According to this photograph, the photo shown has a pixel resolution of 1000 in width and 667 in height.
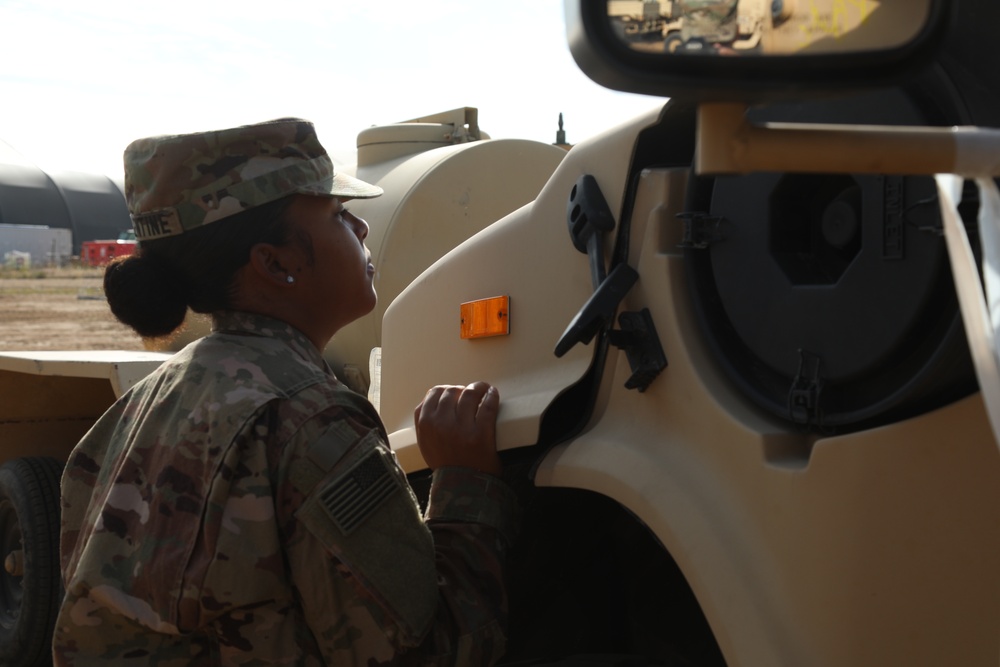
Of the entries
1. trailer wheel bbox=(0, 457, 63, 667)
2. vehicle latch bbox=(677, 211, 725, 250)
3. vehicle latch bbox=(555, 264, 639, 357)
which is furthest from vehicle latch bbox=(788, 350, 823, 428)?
trailer wheel bbox=(0, 457, 63, 667)

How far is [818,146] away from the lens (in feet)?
2.95

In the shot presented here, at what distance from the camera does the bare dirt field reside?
1648cm

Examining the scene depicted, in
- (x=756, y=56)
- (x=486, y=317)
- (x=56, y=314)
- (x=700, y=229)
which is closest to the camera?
(x=756, y=56)

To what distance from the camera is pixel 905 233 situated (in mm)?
1274

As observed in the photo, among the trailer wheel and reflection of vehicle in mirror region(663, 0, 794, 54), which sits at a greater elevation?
reflection of vehicle in mirror region(663, 0, 794, 54)

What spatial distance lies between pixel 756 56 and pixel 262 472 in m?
1.04

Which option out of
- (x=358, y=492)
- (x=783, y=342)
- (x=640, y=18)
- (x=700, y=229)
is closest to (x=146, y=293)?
(x=358, y=492)

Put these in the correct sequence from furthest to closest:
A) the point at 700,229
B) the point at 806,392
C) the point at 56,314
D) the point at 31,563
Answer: the point at 56,314
the point at 31,563
the point at 700,229
the point at 806,392

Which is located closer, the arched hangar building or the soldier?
the soldier

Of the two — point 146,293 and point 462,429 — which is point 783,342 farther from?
point 146,293

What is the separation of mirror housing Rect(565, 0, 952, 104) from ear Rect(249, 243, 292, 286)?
106cm

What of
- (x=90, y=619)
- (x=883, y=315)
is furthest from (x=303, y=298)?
(x=883, y=315)

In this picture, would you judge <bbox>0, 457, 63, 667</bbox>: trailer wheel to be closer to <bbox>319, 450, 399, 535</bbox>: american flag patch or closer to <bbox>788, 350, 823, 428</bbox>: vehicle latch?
<bbox>319, 450, 399, 535</bbox>: american flag patch

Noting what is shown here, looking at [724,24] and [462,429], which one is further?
[462,429]
